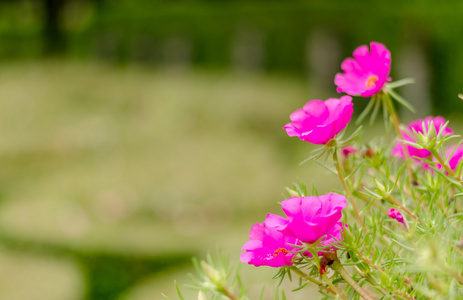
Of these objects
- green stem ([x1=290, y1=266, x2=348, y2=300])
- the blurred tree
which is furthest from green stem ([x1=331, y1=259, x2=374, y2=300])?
the blurred tree

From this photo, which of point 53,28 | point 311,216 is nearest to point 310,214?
point 311,216

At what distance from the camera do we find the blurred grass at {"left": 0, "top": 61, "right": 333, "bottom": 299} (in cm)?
495

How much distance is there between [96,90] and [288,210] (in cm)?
955

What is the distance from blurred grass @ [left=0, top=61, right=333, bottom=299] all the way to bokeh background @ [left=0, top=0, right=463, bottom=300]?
0.03 meters

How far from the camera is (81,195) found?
5.88 m

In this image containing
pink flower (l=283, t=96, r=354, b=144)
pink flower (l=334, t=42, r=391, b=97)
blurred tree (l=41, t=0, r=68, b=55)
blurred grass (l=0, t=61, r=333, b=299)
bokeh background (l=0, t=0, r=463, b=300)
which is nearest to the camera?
pink flower (l=283, t=96, r=354, b=144)

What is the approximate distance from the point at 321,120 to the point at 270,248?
0.57 ft

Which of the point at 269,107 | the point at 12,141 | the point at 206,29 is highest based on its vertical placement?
the point at 206,29

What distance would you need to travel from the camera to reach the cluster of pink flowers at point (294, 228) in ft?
1.96

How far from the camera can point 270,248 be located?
630 millimetres

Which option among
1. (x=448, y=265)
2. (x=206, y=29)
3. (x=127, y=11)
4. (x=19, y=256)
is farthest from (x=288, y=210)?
(x=127, y=11)

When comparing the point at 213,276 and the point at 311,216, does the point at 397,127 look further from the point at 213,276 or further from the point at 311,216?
the point at 213,276

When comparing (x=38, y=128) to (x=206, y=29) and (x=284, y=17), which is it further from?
(x=284, y=17)

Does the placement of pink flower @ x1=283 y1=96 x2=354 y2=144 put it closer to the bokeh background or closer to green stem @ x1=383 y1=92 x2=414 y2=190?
green stem @ x1=383 y1=92 x2=414 y2=190
